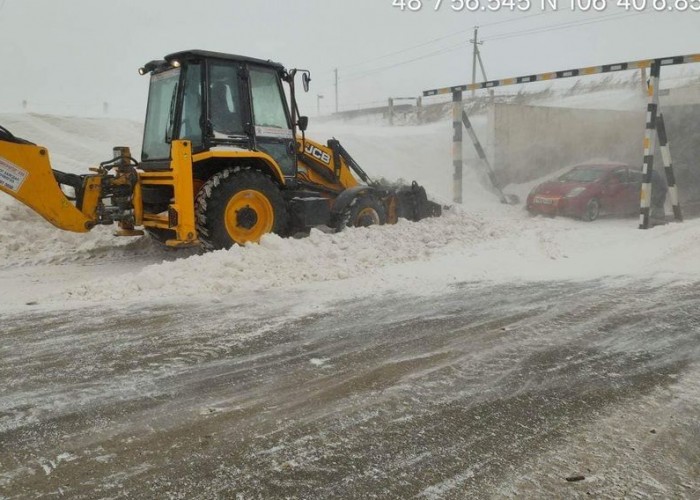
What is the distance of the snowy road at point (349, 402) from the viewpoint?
8.59ft

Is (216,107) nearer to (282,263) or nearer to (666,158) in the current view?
(282,263)

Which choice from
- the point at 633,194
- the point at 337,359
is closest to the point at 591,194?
the point at 633,194

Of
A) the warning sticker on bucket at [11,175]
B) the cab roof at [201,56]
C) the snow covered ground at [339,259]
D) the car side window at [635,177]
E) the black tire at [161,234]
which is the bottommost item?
the snow covered ground at [339,259]

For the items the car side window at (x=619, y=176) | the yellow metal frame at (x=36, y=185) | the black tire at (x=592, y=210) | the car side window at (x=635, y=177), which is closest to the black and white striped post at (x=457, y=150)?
the black tire at (x=592, y=210)

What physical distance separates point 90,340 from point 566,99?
77.1ft

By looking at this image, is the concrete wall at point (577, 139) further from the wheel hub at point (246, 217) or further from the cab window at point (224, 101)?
the wheel hub at point (246, 217)

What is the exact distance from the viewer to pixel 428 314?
5375mm

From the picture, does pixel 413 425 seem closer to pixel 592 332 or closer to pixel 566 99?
pixel 592 332

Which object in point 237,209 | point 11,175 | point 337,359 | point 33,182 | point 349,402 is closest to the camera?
point 349,402

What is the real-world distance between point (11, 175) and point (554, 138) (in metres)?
15.0

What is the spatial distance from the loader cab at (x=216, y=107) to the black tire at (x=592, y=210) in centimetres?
754

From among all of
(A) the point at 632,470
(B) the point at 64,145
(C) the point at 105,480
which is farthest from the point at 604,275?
(B) the point at 64,145

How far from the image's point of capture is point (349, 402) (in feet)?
11.2

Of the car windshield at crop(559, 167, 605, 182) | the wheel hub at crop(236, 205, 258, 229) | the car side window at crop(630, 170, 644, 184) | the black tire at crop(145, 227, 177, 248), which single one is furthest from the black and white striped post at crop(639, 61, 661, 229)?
the black tire at crop(145, 227, 177, 248)
